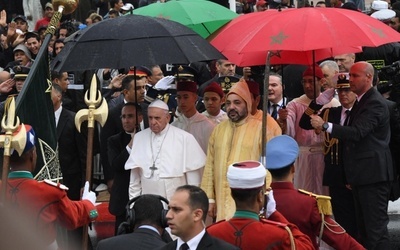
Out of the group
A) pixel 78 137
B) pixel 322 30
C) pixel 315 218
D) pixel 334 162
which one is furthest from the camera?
pixel 78 137

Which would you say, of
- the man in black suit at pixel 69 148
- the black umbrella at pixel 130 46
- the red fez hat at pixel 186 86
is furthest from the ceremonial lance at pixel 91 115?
the man in black suit at pixel 69 148

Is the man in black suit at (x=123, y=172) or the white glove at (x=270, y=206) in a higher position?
the white glove at (x=270, y=206)

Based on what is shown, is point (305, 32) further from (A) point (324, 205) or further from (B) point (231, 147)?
(A) point (324, 205)

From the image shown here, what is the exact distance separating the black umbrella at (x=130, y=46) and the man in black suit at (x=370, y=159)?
148 centimetres

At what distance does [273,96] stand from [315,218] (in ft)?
15.2

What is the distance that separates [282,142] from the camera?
6137mm

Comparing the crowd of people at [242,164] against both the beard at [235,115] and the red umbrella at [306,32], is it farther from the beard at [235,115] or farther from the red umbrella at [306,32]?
the red umbrella at [306,32]

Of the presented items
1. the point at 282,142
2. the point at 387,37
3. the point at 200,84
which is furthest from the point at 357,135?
the point at 200,84

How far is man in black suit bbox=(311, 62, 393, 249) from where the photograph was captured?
8.77 m

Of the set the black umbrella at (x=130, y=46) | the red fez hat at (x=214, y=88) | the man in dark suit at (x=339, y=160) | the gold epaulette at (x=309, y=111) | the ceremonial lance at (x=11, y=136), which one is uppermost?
the black umbrella at (x=130, y=46)

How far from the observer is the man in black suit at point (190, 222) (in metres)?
4.71

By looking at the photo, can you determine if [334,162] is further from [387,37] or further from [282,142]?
[282,142]

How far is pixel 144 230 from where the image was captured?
206 inches

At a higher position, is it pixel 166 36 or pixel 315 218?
pixel 166 36
